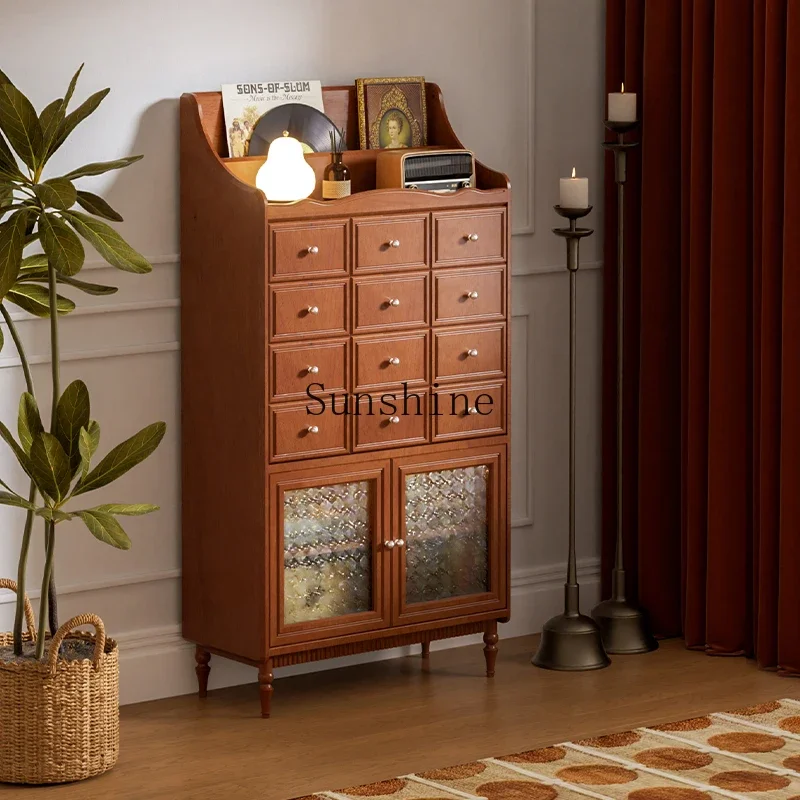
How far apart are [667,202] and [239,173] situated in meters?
1.27

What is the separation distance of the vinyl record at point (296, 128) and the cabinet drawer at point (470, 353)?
58cm

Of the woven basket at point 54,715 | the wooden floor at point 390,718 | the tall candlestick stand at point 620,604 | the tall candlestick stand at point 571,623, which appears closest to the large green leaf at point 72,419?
the woven basket at point 54,715

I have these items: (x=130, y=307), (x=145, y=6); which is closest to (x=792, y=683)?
(x=130, y=307)

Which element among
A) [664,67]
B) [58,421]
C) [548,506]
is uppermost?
[664,67]

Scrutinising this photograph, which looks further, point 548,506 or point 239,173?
point 548,506

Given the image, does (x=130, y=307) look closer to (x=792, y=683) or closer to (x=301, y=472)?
(x=301, y=472)

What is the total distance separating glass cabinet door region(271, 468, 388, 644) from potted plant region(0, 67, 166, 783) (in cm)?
43

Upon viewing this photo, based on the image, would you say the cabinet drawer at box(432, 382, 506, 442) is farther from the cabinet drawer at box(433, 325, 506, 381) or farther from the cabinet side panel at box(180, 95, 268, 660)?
the cabinet side panel at box(180, 95, 268, 660)

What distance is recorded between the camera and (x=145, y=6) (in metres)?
4.00

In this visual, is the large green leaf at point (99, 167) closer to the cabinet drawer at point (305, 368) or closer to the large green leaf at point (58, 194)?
the large green leaf at point (58, 194)

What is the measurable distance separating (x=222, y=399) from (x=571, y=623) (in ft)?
3.84

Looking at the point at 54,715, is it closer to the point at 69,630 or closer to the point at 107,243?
the point at 69,630

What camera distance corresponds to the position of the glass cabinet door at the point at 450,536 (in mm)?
4152

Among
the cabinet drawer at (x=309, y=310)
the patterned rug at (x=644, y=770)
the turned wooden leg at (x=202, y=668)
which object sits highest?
the cabinet drawer at (x=309, y=310)
